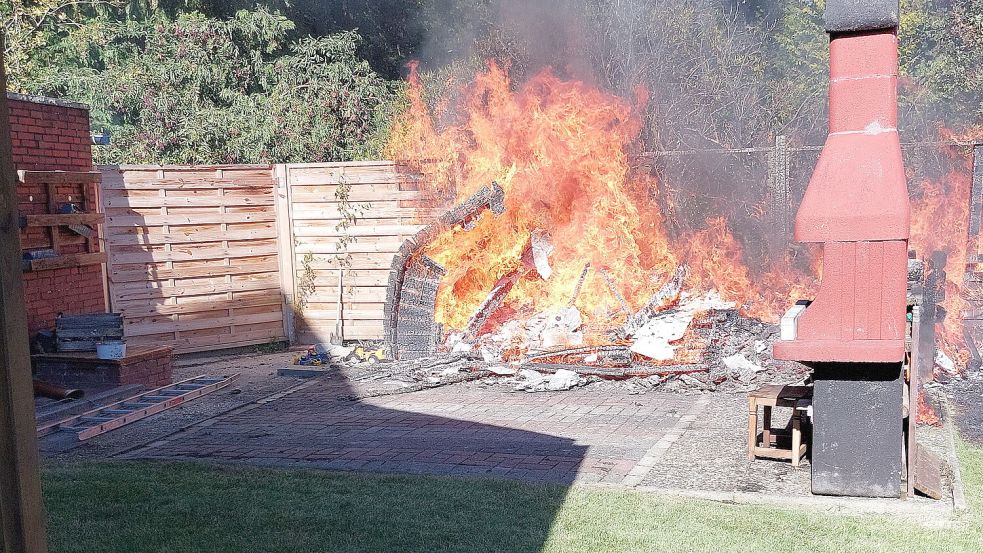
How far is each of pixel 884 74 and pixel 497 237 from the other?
22.1ft

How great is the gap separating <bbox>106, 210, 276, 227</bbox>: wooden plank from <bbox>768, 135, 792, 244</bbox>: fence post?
288 inches

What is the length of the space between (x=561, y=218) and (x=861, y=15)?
261 inches

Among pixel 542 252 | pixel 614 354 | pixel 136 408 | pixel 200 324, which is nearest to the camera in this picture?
pixel 136 408

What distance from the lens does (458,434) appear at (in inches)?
302

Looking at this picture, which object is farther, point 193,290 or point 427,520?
point 193,290

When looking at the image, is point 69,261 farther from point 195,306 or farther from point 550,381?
point 550,381

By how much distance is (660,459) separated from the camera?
21.6 ft

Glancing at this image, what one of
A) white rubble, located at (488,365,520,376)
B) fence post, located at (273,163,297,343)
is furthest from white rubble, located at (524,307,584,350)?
fence post, located at (273,163,297,343)

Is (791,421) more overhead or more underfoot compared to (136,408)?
more overhead

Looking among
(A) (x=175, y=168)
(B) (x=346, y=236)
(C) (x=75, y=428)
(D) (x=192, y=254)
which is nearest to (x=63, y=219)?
(A) (x=175, y=168)

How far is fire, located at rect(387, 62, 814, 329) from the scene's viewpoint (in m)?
11.2

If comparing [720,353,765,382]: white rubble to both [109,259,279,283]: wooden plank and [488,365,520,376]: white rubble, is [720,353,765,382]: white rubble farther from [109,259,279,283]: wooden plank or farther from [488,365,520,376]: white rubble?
[109,259,279,283]: wooden plank

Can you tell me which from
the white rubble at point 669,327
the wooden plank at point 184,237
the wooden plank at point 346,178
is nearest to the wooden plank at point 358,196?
the wooden plank at point 346,178

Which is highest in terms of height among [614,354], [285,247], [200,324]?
[285,247]
